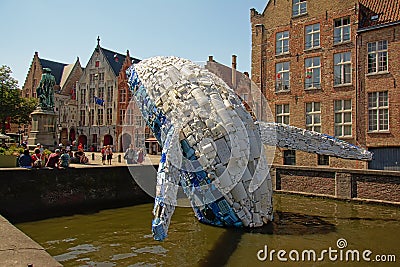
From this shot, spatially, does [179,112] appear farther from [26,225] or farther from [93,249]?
[26,225]

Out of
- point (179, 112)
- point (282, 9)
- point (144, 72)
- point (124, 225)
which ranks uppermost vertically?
point (282, 9)

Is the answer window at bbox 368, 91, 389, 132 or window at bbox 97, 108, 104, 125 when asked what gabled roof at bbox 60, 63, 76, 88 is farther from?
window at bbox 368, 91, 389, 132

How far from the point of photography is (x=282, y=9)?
27219 millimetres

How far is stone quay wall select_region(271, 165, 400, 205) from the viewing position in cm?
1634

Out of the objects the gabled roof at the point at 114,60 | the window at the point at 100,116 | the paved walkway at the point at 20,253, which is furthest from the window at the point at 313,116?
the window at the point at 100,116

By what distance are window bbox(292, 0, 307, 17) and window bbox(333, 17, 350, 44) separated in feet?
8.56

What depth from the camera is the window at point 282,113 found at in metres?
26.7

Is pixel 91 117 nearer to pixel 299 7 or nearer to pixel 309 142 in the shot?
pixel 299 7

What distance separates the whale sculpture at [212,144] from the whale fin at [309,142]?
30 millimetres

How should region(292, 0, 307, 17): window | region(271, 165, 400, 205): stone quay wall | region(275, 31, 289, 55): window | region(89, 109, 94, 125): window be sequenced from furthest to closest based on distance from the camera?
1. region(89, 109, 94, 125): window
2. region(275, 31, 289, 55): window
3. region(292, 0, 307, 17): window
4. region(271, 165, 400, 205): stone quay wall

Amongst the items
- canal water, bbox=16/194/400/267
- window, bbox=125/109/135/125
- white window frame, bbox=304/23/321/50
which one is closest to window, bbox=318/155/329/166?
white window frame, bbox=304/23/321/50

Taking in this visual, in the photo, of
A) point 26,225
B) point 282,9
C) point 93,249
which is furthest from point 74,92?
point 93,249

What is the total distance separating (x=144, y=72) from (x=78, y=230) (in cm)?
540

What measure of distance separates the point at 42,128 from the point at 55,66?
43.1 meters
